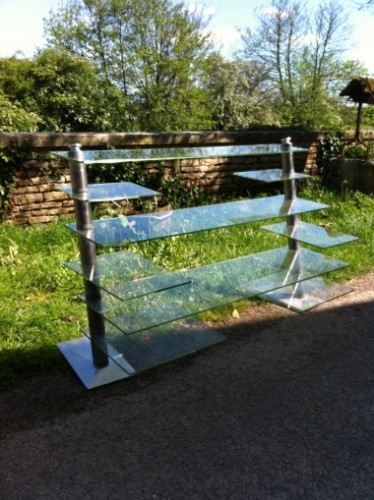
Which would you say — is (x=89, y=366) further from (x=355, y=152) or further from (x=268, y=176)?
(x=355, y=152)

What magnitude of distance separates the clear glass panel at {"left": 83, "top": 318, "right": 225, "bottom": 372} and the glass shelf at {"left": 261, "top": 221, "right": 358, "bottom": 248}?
0.92m

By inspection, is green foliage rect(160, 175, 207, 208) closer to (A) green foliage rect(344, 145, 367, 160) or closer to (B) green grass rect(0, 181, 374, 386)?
Answer: (B) green grass rect(0, 181, 374, 386)

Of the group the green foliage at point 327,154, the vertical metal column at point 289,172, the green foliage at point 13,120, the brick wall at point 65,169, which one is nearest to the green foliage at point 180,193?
the brick wall at point 65,169

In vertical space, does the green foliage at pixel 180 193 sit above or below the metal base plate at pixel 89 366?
above

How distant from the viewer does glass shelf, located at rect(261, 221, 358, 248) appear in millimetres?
3113

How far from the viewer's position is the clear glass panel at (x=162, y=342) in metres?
2.45

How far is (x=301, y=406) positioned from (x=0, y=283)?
2533mm

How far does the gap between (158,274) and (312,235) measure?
1295 millimetres

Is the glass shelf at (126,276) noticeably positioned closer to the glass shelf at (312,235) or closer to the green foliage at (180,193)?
the glass shelf at (312,235)

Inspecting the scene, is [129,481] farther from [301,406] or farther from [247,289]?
[247,289]

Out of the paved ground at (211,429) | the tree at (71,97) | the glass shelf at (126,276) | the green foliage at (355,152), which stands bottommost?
the paved ground at (211,429)

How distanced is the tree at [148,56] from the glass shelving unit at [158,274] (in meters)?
7.37

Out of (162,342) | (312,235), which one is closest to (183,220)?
(162,342)

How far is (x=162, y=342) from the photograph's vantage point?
2.68 metres
